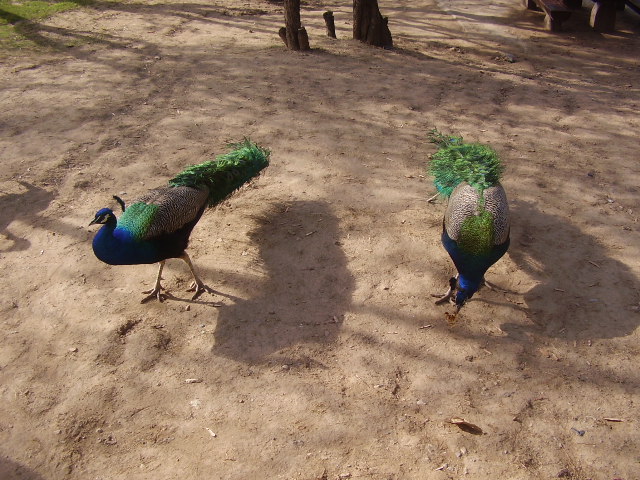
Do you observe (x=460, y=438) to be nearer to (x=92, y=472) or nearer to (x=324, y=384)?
(x=324, y=384)

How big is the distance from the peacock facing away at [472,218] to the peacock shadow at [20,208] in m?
3.77

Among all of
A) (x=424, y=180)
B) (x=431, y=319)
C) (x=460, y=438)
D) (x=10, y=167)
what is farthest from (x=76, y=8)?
(x=460, y=438)

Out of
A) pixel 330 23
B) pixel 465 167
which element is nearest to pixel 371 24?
pixel 330 23

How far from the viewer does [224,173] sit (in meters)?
4.85

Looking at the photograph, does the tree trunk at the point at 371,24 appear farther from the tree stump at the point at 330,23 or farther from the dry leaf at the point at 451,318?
the dry leaf at the point at 451,318

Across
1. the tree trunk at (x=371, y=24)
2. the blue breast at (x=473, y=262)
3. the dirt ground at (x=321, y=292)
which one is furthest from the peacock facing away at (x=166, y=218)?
the tree trunk at (x=371, y=24)

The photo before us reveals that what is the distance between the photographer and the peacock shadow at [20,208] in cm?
507

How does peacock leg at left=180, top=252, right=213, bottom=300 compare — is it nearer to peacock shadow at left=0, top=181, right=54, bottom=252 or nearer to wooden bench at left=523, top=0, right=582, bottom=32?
peacock shadow at left=0, top=181, right=54, bottom=252

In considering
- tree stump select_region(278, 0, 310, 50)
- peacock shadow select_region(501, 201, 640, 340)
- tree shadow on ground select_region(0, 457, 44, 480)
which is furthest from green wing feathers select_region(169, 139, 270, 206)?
tree stump select_region(278, 0, 310, 50)

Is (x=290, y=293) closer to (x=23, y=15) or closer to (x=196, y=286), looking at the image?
(x=196, y=286)

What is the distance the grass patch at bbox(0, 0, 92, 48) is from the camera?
10156 millimetres

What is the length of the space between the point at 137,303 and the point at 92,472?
4.78ft

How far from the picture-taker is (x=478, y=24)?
10898 millimetres

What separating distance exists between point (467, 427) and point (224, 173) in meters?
2.87
